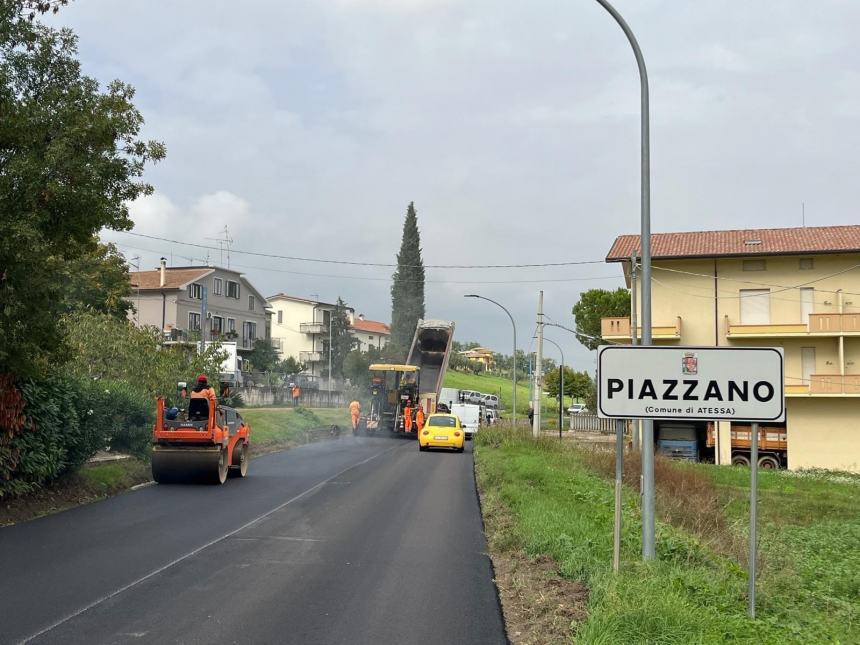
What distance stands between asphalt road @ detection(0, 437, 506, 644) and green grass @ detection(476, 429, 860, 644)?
1024 millimetres

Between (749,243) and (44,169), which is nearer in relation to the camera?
(44,169)

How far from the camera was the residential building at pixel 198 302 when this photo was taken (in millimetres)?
66125

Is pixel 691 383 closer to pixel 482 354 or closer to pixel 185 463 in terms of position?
pixel 185 463

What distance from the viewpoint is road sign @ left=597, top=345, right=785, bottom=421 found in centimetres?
806

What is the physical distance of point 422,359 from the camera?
45.9 metres

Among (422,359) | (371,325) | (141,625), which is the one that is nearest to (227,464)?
(141,625)

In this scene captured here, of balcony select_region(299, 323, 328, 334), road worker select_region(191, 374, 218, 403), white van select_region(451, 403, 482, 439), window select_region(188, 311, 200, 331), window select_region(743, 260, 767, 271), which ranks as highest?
balcony select_region(299, 323, 328, 334)

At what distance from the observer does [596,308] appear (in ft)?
227

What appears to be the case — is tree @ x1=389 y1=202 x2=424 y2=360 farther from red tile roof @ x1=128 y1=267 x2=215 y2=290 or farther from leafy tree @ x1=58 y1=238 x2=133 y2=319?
leafy tree @ x1=58 y1=238 x2=133 y2=319

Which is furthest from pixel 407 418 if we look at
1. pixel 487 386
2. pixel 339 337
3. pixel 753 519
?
pixel 487 386

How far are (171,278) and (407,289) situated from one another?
28.7 metres

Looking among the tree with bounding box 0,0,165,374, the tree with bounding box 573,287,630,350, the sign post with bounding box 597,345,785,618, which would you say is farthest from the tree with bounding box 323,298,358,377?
the sign post with bounding box 597,345,785,618

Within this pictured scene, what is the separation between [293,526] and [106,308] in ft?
86.2

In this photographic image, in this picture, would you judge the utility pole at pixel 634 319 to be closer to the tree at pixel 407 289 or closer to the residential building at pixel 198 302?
the residential building at pixel 198 302
